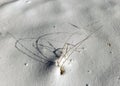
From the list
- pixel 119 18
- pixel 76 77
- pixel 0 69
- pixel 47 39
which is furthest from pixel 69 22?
pixel 0 69

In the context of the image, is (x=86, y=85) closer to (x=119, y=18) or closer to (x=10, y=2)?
(x=119, y=18)

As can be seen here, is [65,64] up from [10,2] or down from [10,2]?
down

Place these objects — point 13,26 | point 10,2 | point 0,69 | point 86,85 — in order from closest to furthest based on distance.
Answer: point 86,85 < point 0,69 < point 13,26 < point 10,2

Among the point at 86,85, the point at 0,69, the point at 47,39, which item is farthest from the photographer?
the point at 47,39

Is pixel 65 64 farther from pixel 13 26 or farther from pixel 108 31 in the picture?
pixel 13 26

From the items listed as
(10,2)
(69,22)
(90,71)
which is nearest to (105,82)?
(90,71)

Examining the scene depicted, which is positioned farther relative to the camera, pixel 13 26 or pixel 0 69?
pixel 13 26
